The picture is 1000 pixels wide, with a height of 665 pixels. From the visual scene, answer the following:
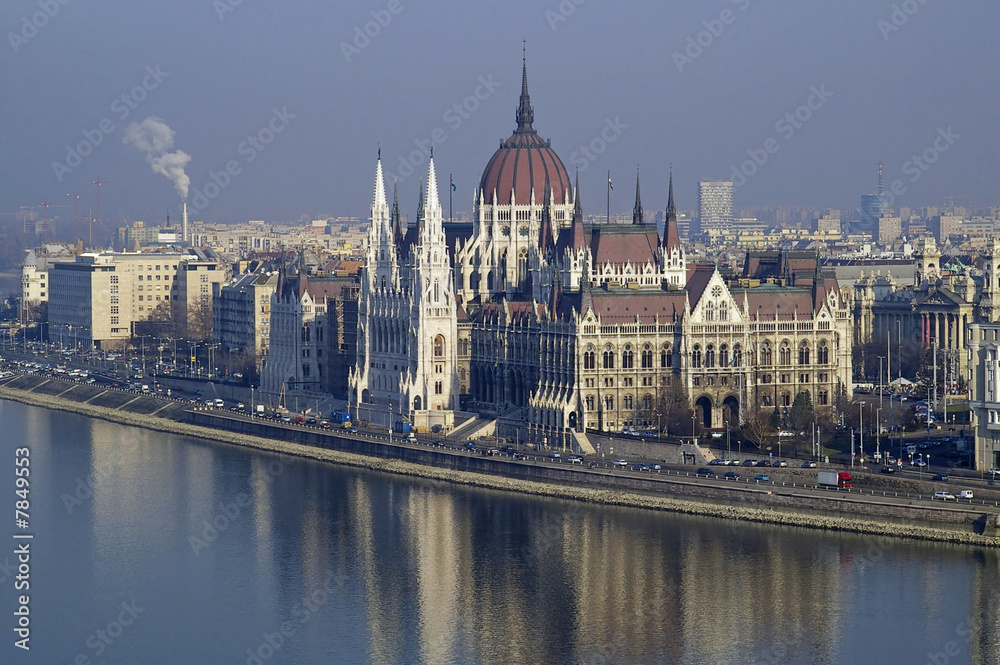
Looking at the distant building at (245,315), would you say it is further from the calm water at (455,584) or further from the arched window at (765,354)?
the calm water at (455,584)

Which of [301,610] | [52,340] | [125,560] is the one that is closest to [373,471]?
[125,560]

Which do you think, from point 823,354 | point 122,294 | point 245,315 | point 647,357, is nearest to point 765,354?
point 823,354

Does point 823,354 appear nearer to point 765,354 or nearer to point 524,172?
point 765,354

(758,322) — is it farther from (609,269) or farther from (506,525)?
(506,525)

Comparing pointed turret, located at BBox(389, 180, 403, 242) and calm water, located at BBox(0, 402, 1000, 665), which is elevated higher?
pointed turret, located at BBox(389, 180, 403, 242)

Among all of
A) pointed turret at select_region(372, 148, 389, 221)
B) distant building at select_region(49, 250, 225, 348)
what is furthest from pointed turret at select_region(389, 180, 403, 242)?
distant building at select_region(49, 250, 225, 348)

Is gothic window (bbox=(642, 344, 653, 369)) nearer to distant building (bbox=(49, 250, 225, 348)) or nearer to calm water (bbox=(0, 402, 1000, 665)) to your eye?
calm water (bbox=(0, 402, 1000, 665))
